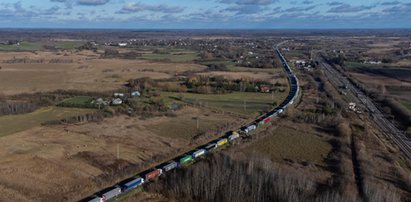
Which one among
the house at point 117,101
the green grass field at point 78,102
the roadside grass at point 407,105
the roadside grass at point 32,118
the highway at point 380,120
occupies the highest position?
the house at point 117,101

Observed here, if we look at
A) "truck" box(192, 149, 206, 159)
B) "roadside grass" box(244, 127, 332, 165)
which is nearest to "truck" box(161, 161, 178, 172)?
"truck" box(192, 149, 206, 159)

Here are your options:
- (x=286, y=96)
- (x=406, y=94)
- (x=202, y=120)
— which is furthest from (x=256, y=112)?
(x=406, y=94)

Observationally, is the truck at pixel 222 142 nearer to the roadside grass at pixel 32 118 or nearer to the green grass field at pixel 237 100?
the green grass field at pixel 237 100

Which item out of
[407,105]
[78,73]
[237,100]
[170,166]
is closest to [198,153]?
[170,166]

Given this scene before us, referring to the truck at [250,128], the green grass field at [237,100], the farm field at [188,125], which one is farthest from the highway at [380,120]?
the farm field at [188,125]

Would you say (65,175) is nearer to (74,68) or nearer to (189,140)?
(189,140)
